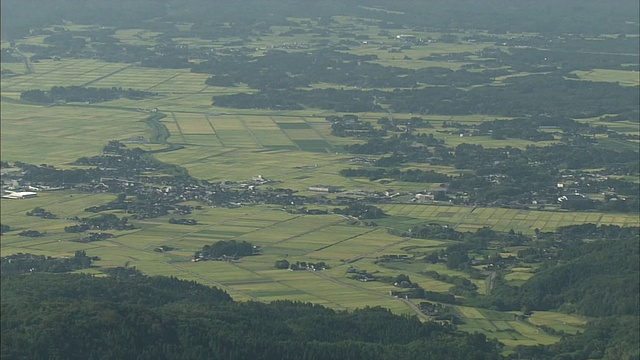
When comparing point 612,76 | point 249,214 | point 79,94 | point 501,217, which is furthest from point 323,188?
point 612,76

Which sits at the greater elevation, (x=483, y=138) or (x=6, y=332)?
(x=6, y=332)

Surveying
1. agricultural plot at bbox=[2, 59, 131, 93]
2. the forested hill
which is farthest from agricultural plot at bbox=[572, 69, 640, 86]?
the forested hill

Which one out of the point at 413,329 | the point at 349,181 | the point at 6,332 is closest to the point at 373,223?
the point at 349,181

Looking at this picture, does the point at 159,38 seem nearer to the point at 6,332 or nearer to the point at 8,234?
the point at 8,234

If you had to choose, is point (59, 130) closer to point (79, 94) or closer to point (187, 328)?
point (79, 94)

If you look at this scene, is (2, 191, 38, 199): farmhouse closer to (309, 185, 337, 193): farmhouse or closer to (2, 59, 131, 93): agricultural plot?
(309, 185, 337, 193): farmhouse
